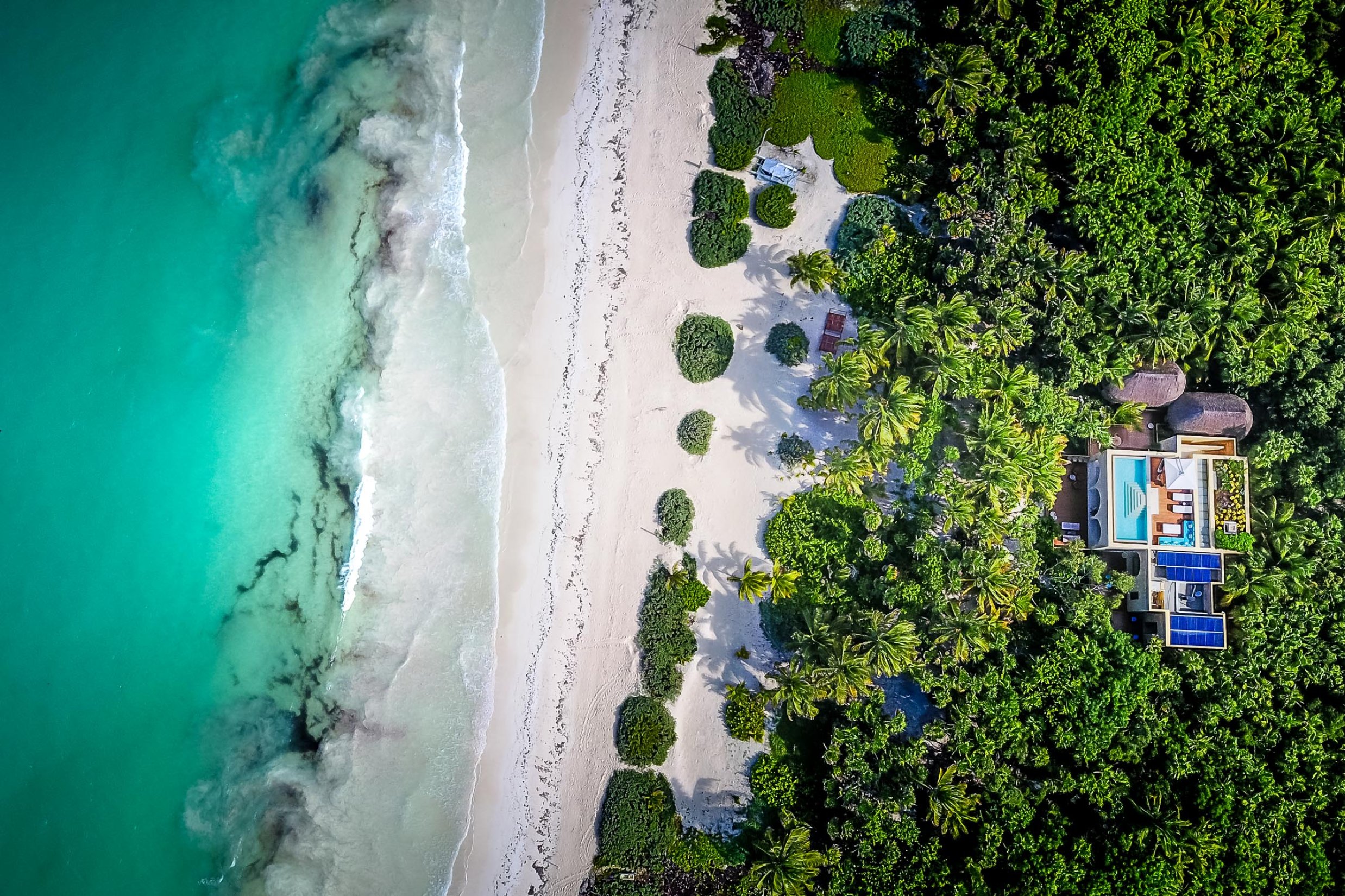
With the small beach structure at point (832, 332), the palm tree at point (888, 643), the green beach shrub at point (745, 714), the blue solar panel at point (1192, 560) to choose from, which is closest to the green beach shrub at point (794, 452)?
the small beach structure at point (832, 332)

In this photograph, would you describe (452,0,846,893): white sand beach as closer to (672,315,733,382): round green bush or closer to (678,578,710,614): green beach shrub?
(672,315,733,382): round green bush

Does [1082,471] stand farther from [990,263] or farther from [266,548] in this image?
[266,548]

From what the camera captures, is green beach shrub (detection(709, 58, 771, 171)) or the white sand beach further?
green beach shrub (detection(709, 58, 771, 171))

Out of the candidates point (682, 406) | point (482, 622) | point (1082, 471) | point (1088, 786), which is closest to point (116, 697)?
point (482, 622)

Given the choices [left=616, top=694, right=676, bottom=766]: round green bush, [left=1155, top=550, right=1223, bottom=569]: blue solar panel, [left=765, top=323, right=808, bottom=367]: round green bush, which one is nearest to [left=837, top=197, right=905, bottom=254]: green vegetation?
[left=765, top=323, right=808, bottom=367]: round green bush

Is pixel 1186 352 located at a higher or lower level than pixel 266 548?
higher
